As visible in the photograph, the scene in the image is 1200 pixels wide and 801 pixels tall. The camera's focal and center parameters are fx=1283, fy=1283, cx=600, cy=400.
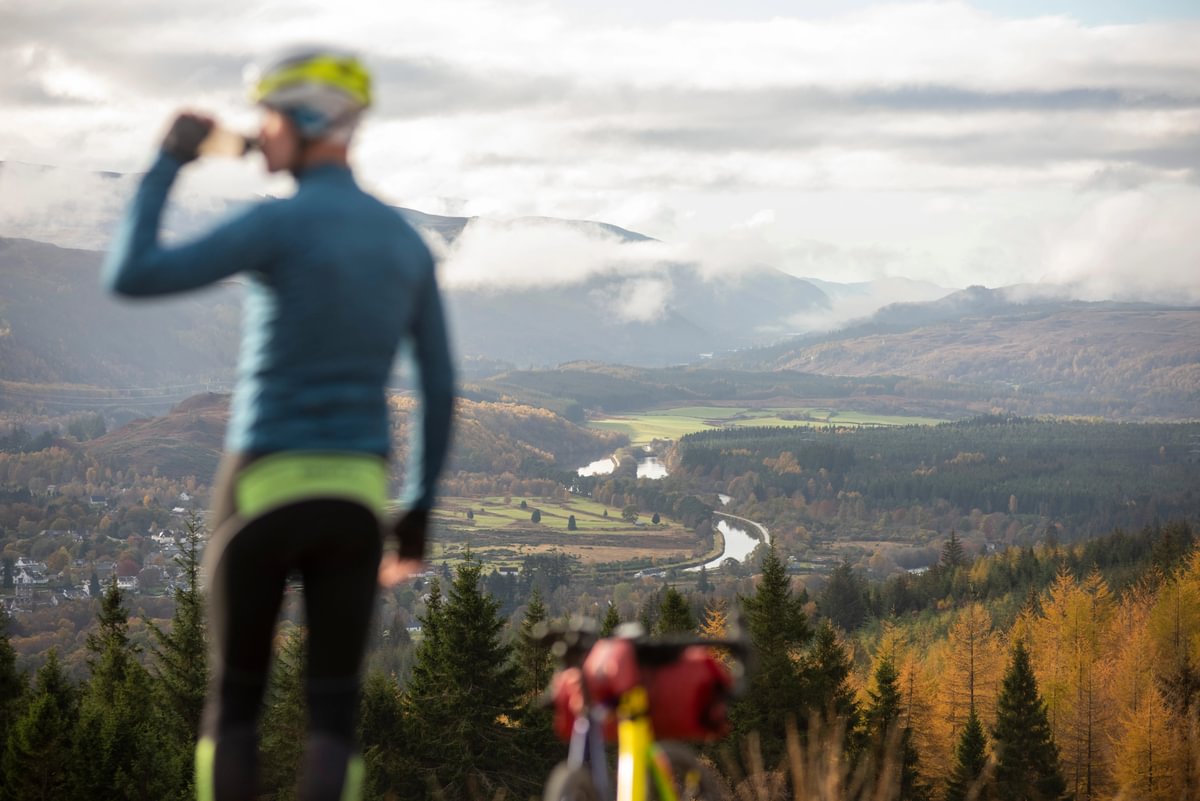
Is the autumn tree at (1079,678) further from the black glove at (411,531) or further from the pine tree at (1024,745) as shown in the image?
the black glove at (411,531)

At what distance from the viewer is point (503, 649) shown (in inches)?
1437

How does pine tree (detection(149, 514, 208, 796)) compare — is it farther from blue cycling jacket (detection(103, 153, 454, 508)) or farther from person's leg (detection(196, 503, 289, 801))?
blue cycling jacket (detection(103, 153, 454, 508))

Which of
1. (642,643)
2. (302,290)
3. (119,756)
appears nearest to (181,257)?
(302,290)

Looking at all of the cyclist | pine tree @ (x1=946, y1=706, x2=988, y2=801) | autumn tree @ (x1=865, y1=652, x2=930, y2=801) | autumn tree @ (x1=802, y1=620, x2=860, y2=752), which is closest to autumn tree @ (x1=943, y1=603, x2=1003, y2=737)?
autumn tree @ (x1=865, y1=652, x2=930, y2=801)

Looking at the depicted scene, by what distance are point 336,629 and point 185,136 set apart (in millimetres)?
1640

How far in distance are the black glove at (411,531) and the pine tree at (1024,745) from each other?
150 ft

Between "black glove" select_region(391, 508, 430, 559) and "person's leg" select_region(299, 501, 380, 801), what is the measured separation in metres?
0.33

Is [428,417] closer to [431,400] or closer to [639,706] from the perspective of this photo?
[431,400]

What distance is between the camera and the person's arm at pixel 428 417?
14.7 feet

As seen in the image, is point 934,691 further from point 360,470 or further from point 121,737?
point 360,470

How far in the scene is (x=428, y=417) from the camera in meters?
4.59

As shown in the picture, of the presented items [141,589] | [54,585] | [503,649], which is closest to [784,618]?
[503,649]

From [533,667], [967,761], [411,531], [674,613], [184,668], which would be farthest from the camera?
[967,761]

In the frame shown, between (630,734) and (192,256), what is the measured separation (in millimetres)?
2094
